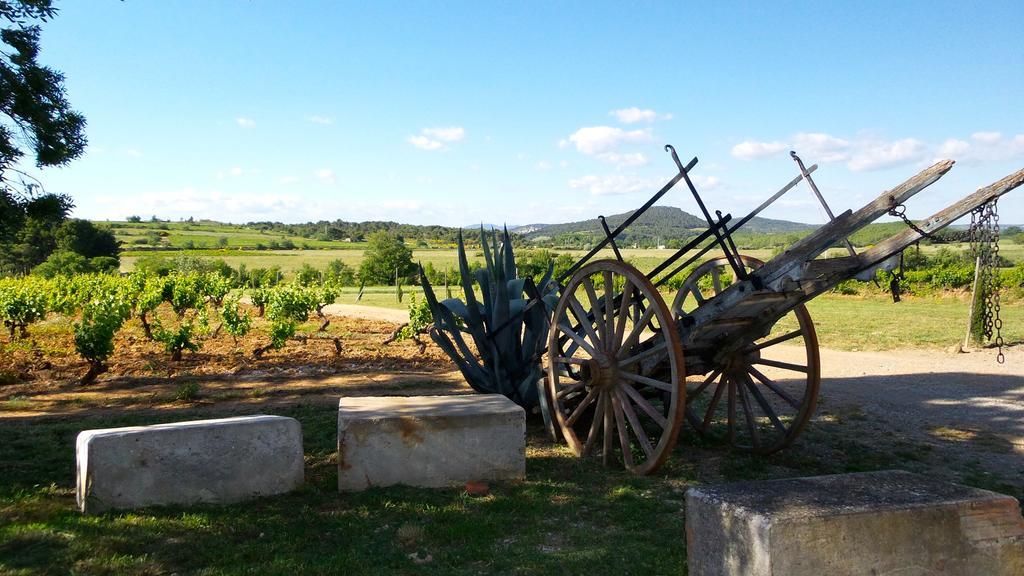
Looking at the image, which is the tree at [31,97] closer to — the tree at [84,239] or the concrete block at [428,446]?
the concrete block at [428,446]

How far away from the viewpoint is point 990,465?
19.8ft

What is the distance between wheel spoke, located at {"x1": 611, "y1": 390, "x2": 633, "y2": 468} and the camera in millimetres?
5488

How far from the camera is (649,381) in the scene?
520 cm

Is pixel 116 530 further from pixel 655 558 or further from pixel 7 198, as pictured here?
pixel 7 198

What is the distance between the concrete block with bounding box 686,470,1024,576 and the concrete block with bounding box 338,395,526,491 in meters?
2.54

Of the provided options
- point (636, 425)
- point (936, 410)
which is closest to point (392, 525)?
point (636, 425)

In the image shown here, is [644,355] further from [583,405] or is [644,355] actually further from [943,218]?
[943,218]

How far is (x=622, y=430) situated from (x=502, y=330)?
1.90 meters

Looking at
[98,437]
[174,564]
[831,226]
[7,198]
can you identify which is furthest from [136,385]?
[831,226]

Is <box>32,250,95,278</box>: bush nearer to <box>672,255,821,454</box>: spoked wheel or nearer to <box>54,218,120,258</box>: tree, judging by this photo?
<box>54,218,120,258</box>: tree

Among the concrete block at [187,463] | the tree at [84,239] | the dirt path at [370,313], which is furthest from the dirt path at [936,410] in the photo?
the tree at [84,239]

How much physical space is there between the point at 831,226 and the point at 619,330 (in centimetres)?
171

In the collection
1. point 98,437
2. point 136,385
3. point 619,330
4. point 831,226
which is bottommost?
point 136,385

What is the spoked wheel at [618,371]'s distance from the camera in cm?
496
